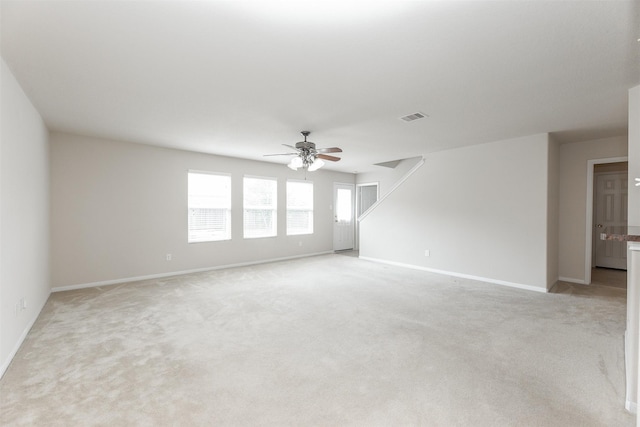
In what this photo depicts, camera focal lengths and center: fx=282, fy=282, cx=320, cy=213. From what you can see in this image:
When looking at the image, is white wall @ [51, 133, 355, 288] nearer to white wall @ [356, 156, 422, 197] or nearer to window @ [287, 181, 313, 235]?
window @ [287, 181, 313, 235]

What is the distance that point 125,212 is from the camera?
16.4ft

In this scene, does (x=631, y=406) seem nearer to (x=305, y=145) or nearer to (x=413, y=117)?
(x=413, y=117)

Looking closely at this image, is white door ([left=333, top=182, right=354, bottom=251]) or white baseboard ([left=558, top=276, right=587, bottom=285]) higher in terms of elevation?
white door ([left=333, top=182, right=354, bottom=251])

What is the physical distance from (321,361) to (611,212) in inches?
285

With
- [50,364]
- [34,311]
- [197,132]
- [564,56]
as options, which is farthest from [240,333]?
[564,56]

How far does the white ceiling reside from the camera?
177cm

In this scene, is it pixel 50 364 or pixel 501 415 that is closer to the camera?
pixel 501 415

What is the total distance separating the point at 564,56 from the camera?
→ 7.38 ft

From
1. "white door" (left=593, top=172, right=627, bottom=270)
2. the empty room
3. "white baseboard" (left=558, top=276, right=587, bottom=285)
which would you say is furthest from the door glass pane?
"white door" (left=593, top=172, right=627, bottom=270)

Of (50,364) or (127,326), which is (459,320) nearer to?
(127,326)

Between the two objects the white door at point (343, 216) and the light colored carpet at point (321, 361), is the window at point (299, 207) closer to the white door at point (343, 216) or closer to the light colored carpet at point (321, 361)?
the white door at point (343, 216)

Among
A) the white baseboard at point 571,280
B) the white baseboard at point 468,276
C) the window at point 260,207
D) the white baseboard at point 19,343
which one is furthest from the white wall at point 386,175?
the white baseboard at point 19,343

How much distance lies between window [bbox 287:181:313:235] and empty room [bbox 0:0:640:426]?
1262mm

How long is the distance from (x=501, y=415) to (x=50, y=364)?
3457 mm
